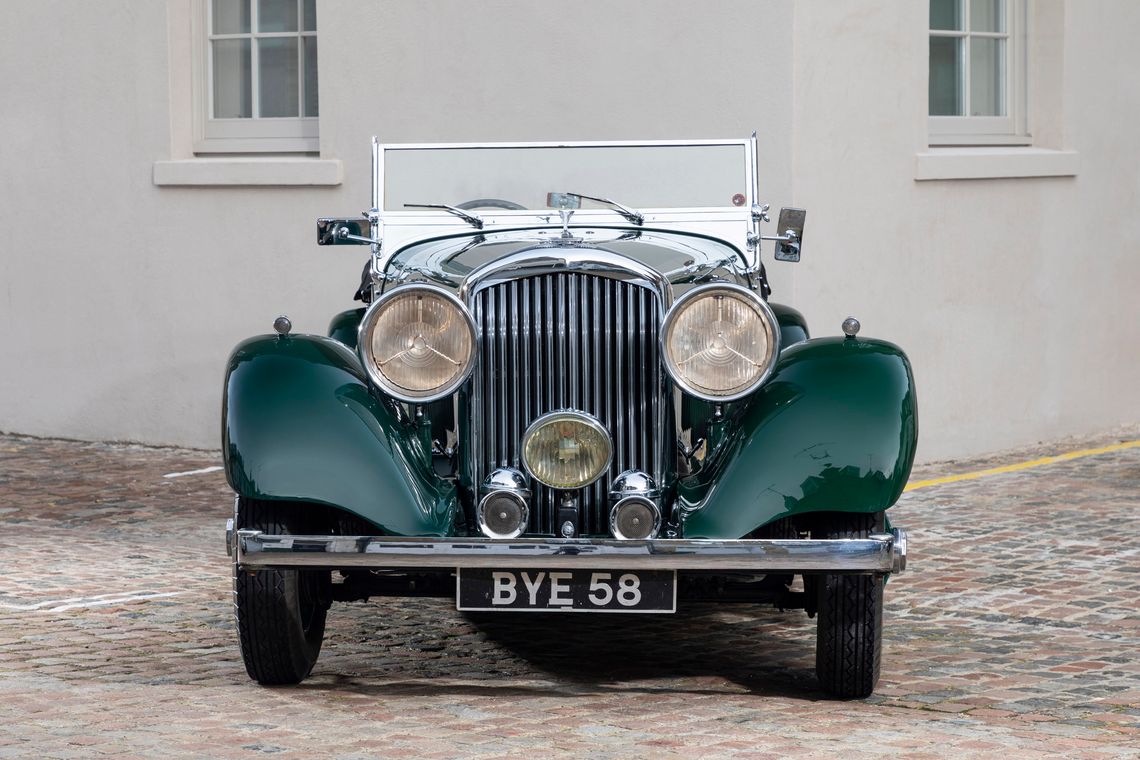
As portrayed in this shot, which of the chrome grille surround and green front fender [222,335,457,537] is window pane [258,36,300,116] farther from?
the chrome grille surround

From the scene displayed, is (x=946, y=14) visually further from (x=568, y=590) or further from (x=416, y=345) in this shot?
(x=568, y=590)

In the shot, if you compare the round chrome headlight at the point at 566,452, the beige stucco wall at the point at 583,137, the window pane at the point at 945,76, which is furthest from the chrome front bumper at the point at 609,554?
the window pane at the point at 945,76

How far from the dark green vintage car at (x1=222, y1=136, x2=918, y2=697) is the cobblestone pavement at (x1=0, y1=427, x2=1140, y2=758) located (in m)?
0.30

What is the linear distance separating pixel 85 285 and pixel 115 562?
3.64m

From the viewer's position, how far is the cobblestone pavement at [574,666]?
421 centimetres

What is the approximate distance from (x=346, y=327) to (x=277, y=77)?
410 cm

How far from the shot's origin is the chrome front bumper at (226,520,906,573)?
4285 millimetres

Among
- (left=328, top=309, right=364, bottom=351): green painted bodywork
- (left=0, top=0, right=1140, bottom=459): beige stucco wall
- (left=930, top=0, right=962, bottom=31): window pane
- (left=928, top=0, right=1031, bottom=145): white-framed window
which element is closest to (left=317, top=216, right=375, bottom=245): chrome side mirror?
(left=328, top=309, right=364, bottom=351): green painted bodywork

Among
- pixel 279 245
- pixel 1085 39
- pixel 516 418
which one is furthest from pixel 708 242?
pixel 1085 39

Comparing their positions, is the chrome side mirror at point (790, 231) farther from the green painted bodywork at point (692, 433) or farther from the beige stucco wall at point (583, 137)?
the beige stucco wall at point (583, 137)

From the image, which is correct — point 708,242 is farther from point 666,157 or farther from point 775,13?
point 775,13

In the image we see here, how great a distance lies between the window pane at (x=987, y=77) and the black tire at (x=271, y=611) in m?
6.30

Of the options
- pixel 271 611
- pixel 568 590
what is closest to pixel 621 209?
pixel 568 590

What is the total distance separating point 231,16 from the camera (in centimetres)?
1004
